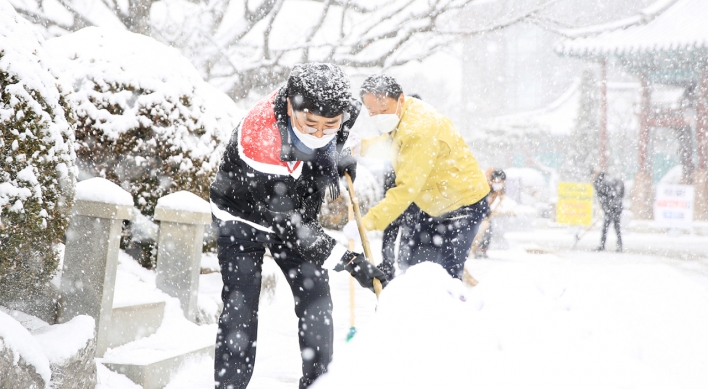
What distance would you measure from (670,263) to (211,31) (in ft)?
27.7

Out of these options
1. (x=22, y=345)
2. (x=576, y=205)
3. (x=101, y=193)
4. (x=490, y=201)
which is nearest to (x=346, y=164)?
(x=101, y=193)

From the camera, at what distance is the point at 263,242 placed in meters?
2.74

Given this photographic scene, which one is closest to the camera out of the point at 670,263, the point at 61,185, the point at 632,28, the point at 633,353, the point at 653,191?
the point at 633,353

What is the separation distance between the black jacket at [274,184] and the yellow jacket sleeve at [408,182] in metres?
0.55

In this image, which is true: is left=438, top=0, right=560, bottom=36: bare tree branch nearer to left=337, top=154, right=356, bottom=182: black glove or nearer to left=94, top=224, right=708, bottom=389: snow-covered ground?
left=337, top=154, right=356, bottom=182: black glove

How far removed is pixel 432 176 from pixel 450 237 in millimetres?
386

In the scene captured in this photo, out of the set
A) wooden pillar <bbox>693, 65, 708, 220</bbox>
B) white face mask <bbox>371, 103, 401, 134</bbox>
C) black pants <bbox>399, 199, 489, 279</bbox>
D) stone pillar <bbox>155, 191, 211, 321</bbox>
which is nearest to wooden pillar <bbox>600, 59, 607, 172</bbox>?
wooden pillar <bbox>693, 65, 708, 220</bbox>

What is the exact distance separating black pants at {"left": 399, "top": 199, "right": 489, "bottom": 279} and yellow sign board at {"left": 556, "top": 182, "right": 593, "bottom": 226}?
1192 cm

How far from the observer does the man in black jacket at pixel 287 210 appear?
2.46 meters

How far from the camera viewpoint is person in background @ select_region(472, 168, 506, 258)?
9.84 metres

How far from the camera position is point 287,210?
2605 millimetres

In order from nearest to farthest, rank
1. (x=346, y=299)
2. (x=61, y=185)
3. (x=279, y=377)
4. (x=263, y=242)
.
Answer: (x=263, y=242) < (x=61, y=185) < (x=279, y=377) < (x=346, y=299)

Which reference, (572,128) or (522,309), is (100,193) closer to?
(522,309)

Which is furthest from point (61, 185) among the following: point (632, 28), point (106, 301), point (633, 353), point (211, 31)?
point (632, 28)
